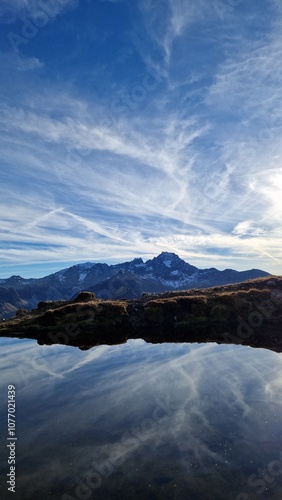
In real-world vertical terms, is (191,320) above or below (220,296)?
below

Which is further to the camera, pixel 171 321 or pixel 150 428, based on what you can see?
pixel 171 321

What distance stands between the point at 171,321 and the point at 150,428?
3922 cm

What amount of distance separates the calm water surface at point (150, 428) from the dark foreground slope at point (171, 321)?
42.1 feet

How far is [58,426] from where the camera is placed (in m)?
22.5

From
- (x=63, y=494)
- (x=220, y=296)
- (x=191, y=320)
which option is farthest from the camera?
(x=220, y=296)

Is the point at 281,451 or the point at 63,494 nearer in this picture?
the point at 63,494

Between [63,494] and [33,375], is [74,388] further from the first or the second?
[63,494]

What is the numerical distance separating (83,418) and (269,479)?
13279 mm

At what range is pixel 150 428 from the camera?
21016 millimetres

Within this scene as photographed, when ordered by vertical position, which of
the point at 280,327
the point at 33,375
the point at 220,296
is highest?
the point at 220,296

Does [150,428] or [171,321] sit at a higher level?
[171,321]

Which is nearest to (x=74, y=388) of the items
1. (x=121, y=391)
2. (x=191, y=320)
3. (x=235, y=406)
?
(x=121, y=391)

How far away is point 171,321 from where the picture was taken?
59.9 metres

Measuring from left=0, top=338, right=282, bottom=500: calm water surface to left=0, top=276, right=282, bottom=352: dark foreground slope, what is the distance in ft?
42.1
